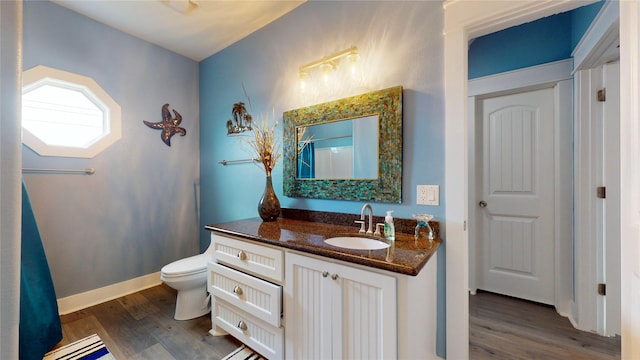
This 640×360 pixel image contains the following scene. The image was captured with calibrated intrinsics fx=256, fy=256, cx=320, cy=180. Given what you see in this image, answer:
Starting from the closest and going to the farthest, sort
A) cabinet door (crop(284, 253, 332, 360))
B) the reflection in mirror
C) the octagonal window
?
1. cabinet door (crop(284, 253, 332, 360))
2. the reflection in mirror
3. the octagonal window

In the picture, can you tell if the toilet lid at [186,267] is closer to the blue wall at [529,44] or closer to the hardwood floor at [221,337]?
the hardwood floor at [221,337]

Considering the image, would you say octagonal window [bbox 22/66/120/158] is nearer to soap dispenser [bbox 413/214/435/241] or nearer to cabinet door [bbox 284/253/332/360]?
cabinet door [bbox 284/253/332/360]

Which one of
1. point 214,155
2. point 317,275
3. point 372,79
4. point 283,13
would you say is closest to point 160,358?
point 317,275

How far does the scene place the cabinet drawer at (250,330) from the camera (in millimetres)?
1476

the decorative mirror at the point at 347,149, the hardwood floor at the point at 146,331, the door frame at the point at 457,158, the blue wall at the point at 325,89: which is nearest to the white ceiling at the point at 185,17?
the blue wall at the point at 325,89

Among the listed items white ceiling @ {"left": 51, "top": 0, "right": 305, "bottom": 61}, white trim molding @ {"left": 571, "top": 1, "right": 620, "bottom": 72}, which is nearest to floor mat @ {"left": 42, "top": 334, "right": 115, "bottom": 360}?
white ceiling @ {"left": 51, "top": 0, "right": 305, "bottom": 61}

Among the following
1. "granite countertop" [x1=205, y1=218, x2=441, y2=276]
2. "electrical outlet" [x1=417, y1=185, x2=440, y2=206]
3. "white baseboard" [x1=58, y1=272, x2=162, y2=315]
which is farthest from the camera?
"white baseboard" [x1=58, y1=272, x2=162, y2=315]

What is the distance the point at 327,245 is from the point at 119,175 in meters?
2.25

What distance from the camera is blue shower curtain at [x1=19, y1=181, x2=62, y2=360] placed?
5.14 ft

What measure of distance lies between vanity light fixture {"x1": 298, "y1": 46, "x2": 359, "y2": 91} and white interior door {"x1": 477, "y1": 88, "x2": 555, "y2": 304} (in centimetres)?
154

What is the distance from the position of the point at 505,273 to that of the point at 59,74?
169 inches

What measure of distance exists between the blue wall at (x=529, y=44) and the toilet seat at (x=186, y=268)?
2995 millimetres

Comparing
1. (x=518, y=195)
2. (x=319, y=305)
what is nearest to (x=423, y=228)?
(x=319, y=305)

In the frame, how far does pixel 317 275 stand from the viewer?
1.30 metres
